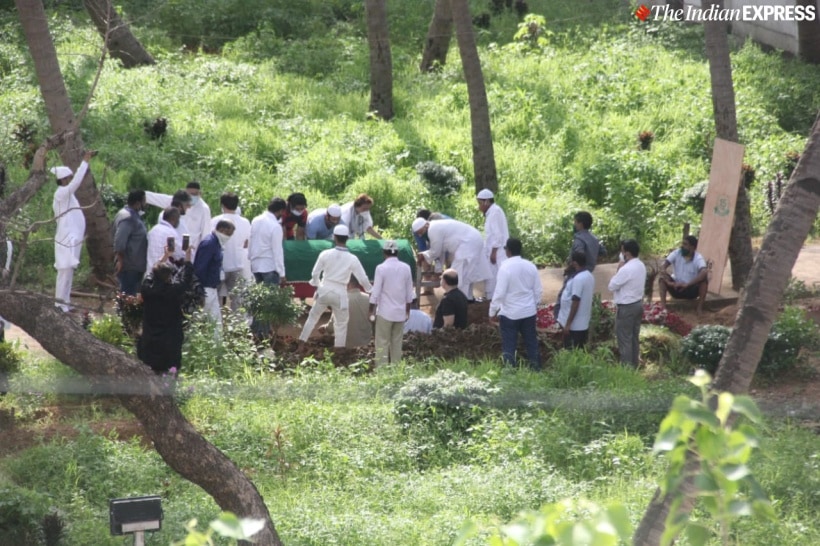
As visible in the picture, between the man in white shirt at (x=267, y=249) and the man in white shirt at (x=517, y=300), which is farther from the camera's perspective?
the man in white shirt at (x=267, y=249)

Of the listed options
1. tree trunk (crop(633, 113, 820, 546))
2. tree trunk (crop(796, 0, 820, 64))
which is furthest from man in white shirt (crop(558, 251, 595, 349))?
tree trunk (crop(796, 0, 820, 64))

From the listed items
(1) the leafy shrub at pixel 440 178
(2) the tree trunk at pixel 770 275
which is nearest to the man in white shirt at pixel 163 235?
(1) the leafy shrub at pixel 440 178

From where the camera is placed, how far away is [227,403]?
424 inches

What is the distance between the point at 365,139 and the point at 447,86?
3.31 m

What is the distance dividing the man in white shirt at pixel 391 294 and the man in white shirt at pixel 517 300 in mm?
912

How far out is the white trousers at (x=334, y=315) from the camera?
12.5m

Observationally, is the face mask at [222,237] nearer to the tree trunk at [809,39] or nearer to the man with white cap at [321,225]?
the man with white cap at [321,225]

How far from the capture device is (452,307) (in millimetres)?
12828

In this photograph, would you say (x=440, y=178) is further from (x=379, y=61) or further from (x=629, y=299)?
(x=629, y=299)

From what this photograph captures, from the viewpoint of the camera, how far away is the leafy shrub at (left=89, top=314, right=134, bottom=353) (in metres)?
11.3

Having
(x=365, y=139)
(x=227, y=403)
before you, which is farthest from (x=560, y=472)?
(x=365, y=139)

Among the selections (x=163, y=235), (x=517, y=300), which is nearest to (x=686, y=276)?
(x=517, y=300)

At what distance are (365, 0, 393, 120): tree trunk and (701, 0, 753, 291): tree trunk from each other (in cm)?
804

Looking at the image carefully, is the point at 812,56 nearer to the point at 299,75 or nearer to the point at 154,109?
the point at 299,75
